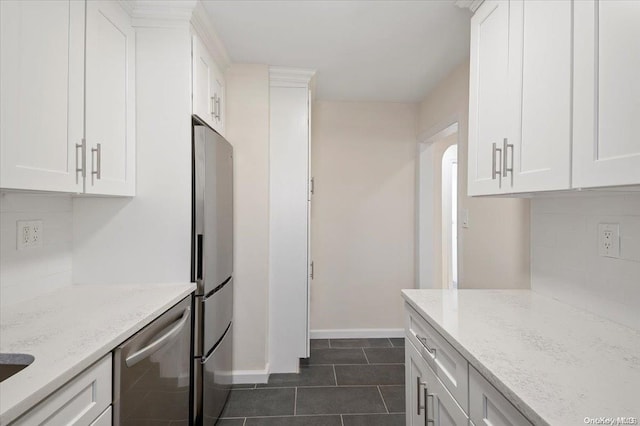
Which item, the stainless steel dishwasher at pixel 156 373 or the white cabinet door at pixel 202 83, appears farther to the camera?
the white cabinet door at pixel 202 83

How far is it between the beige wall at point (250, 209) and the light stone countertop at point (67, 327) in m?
0.75

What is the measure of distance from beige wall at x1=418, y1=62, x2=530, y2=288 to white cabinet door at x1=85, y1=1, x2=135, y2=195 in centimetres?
216

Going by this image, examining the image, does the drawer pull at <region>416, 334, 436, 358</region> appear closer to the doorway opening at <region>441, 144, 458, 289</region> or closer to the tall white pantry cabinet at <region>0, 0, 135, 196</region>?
the tall white pantry cabinet at <region>0, 0, 135, 196</region>

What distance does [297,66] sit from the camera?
260 cm

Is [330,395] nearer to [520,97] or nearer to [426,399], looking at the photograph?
[426,399]

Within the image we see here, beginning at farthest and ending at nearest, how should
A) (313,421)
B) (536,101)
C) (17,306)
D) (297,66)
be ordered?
1. (297,66)
2. (313,421)
3. (17,306)
4. (536,101)

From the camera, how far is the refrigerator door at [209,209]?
1835mm

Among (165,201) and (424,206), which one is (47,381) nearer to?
(165,201)

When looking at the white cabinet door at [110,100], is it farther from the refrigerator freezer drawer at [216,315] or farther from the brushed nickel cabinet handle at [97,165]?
the refrigerator freezer drawer at [216,315]

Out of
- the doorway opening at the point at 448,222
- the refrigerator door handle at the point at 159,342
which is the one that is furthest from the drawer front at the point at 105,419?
the doorway opening at the point at 448,222

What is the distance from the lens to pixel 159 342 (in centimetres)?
137

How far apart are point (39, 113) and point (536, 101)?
1.80 meters

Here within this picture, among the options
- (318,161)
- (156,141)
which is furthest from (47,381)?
(318,161)

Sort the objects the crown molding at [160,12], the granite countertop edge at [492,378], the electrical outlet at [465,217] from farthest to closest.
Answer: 1. the electrical outlet at [465,217]
2. the crown molding at [160,12]
3. the granite countertop edge at [492,378]
